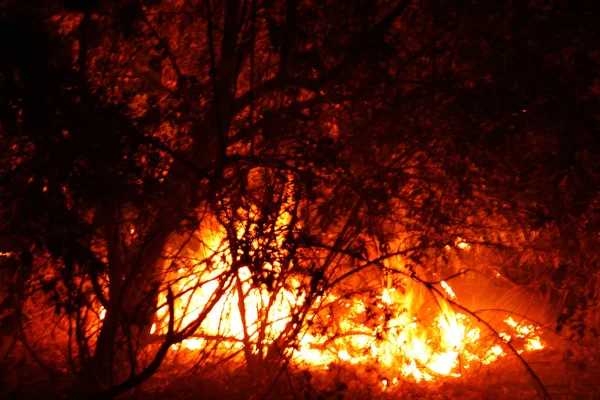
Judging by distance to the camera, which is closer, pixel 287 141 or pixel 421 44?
pixel 287 141

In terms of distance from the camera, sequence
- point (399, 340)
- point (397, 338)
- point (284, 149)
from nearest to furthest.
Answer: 1. point (284, 149)
2. point (397, 338)
3. point (399, 340)

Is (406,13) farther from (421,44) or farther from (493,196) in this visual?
(493,196)

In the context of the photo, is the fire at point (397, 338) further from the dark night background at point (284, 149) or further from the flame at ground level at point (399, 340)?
the dark night background at point (284, 149)

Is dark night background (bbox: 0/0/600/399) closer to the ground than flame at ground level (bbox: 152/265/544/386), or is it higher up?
higher up

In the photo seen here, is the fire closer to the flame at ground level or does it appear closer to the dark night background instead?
the flame at ground level

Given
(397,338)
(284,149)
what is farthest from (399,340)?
(284,149)

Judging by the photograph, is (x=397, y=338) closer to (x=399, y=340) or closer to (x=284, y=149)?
(x=399, y=340)

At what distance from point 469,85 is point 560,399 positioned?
14.4ft

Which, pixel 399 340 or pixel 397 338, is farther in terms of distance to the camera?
pixel 399 340

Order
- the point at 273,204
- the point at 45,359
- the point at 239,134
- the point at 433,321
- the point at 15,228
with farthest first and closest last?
the point at 433,321 < the point at 45,359 < the point at 239,134 < the point at 273,204 < the point at 15,228

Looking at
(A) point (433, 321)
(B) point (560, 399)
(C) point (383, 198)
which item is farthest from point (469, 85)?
(B) point (560, 399)

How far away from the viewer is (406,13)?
6574 mm

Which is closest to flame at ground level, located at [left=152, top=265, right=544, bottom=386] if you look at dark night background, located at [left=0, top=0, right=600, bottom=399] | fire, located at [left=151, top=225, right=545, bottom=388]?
fire, located at [left=151, top=225, right=545, bottom=388]

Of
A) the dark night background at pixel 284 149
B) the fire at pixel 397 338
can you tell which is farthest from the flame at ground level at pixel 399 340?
the dark night background at pixel 284 149
